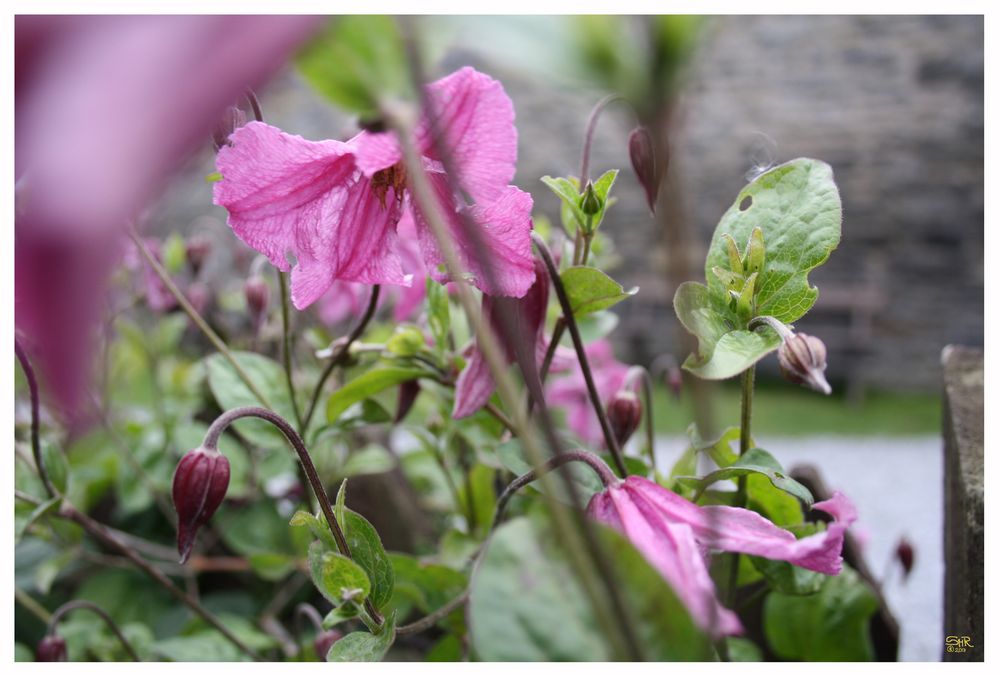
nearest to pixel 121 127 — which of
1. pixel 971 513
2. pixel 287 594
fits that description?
pixel 971 513

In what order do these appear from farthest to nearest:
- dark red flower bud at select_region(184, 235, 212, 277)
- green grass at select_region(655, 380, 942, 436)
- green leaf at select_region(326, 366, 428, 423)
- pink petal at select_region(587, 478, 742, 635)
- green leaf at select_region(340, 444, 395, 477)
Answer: green grass at select_region(655, 380, 942, 436)
dark red flower bud at select_region(184, 235, 212, 277)
green leaf at select_region(340, 444, 395, 477)
green leaf at select_region(326, 366, 428, 423)
pink petal at select_region(587, 478, 742, 635)

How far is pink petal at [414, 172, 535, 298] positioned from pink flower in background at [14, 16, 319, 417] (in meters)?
0.20

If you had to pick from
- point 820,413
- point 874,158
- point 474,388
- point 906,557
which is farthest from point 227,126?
point 874,158

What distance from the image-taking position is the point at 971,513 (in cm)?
47

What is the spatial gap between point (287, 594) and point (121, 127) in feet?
2.43

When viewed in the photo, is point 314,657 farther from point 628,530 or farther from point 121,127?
point 121,127

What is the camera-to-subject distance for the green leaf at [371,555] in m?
0.36

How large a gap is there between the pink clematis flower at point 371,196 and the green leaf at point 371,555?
4.0 inches

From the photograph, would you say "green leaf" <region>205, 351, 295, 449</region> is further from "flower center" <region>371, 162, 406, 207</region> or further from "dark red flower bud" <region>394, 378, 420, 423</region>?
"flower center" <region>371, 162, 406, 207</region>

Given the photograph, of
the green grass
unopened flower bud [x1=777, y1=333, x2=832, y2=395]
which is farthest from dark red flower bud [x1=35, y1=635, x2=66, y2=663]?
the green grass

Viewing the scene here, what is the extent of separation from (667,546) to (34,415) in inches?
13.7

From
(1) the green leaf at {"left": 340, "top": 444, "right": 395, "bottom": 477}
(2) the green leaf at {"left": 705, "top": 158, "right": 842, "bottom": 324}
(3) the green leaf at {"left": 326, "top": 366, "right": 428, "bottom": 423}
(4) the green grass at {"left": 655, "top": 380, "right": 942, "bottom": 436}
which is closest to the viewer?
(2) the green leaf at {"left": 705, "top": 158, "right": 842, "bottom": 324}

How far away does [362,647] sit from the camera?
358 mm

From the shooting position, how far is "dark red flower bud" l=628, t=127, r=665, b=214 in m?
0.40
